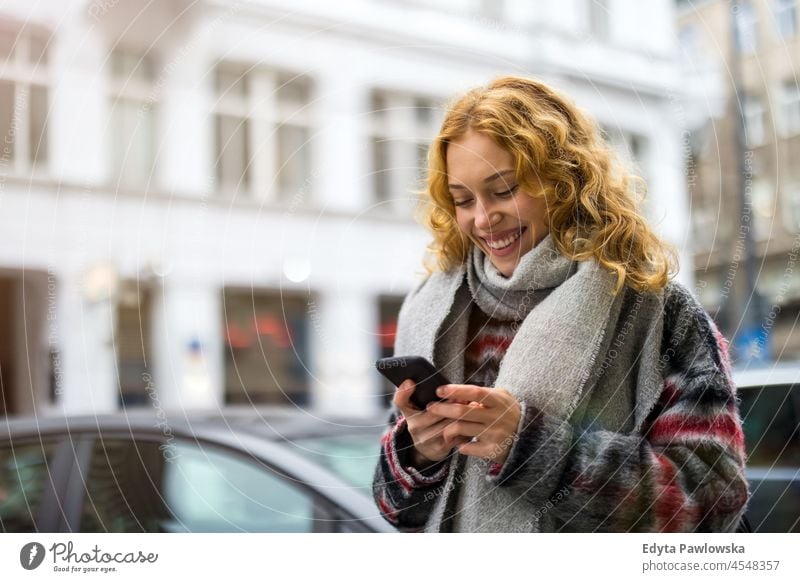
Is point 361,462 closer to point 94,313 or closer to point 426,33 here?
point 94,313

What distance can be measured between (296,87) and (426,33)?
260mm

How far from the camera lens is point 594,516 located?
53.2 inches

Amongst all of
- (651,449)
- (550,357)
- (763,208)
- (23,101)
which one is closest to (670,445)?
(651,449)

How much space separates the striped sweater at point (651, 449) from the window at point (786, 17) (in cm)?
79

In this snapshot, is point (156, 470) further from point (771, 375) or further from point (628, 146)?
point (771, 375)

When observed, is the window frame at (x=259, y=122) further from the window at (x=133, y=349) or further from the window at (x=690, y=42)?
the window at (x=690, y=42)

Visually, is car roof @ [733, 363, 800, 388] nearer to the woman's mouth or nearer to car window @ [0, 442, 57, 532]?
the woman's mouth

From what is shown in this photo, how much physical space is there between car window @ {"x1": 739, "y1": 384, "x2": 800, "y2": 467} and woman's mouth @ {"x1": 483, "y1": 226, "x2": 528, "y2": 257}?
0.57 m

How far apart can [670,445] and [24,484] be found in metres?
1.09

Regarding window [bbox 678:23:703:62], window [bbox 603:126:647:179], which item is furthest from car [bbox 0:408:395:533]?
window [bbox 678:23:703:62]

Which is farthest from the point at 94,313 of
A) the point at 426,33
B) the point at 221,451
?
the point at 426,33

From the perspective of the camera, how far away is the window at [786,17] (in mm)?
1725

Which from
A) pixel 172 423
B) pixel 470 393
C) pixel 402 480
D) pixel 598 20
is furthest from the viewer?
pixel 598 20

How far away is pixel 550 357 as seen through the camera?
122cm
